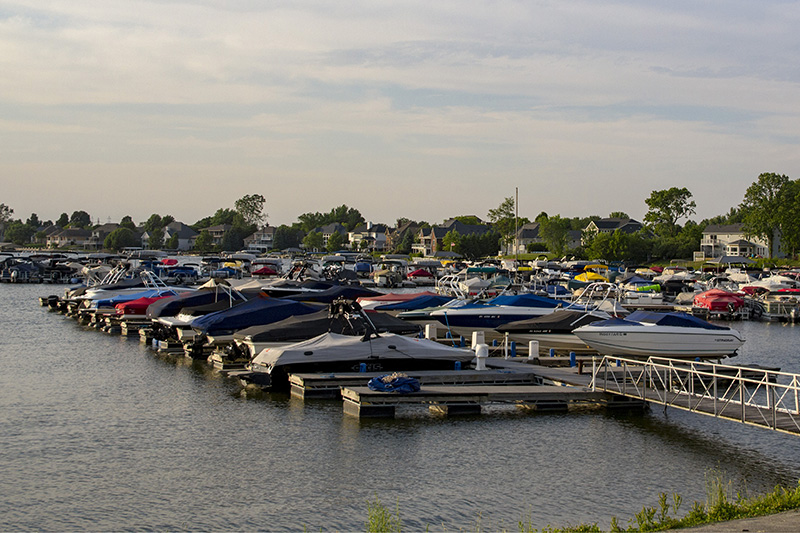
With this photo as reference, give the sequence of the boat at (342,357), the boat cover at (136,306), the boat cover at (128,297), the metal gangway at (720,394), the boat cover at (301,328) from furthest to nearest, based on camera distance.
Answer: the boat cover at (128,297) → the boat cover at (136,306) → the boat cover at (301,328) → the boat at (342,357) → the metal gangway at (720,394)

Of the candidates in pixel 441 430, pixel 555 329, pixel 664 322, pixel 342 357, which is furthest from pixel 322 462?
pixel 555 329

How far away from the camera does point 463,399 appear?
25609 millimetres

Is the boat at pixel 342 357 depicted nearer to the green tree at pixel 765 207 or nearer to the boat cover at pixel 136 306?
the boat cover at pixel 136 306

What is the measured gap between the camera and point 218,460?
20.8m

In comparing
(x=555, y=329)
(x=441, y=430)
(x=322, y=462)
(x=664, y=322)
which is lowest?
(x=322, y=462)

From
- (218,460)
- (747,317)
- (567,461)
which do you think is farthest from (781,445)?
(747,317)

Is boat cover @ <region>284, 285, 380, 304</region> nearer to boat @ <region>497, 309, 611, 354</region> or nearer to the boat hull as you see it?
boat @ <region>497, 309, 611, 354</region>

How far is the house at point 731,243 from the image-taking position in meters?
166

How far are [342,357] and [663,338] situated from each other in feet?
39.0

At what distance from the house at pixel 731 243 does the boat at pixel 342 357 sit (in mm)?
144826

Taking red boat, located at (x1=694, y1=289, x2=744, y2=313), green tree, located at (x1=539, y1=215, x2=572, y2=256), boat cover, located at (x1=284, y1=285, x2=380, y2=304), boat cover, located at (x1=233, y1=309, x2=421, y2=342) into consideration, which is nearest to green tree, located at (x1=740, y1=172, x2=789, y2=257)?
green tree, located at (x1=539, y1=215, x2=572, y2=256)

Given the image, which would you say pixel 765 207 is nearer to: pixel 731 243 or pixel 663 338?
pixel 731 243

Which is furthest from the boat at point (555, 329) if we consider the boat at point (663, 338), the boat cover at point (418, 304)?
the boat cover at point (418, 304)

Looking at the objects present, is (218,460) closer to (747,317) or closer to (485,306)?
(485,306)
